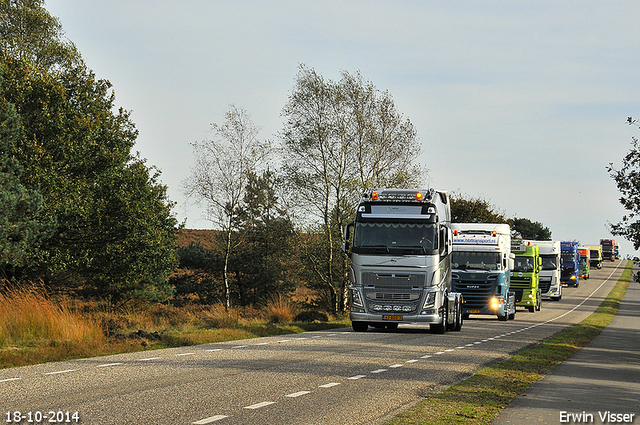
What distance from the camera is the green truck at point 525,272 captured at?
40.5 metres

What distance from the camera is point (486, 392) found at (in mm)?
10945

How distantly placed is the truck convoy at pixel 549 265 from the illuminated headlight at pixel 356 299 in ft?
116

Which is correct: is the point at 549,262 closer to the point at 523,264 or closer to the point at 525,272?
the point at 525,272

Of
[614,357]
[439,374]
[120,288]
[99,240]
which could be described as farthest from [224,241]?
[439,374]

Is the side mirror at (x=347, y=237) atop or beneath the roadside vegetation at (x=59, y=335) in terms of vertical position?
atop

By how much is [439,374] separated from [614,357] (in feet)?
23.6

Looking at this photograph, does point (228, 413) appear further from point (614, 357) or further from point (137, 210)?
point (137, 210)

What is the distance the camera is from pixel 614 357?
18.0 metres

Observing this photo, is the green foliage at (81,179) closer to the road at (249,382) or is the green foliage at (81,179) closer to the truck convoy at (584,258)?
the road at (249,382)

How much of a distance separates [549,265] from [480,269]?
Answer: 26917 millimetres

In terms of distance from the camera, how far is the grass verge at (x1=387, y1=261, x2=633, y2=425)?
8.64 meters

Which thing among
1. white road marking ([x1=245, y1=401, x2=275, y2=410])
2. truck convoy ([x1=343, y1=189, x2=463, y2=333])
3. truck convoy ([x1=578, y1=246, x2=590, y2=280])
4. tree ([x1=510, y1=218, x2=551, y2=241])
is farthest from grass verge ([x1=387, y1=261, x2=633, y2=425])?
tree ([x1=510, y1=218, x2=551, y2=241])

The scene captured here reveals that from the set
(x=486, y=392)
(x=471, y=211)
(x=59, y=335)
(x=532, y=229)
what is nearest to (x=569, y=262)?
(x=471, y=211)

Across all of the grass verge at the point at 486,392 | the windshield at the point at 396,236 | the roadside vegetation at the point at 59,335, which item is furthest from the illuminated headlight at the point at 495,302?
the roadside vegetation at the point at 59,335
